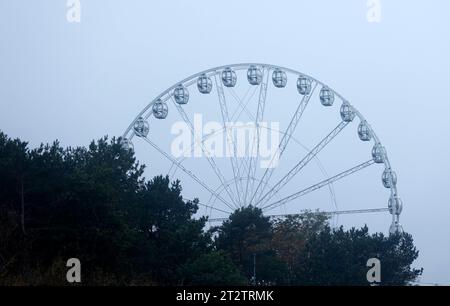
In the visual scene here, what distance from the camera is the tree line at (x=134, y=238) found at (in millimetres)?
18672

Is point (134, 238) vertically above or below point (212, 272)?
above

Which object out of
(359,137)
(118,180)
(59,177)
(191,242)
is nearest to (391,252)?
(359,137)

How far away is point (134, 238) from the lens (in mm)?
23531

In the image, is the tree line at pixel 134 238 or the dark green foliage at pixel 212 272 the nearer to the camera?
the tree line at pixel 134 238

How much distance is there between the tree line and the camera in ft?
61.3

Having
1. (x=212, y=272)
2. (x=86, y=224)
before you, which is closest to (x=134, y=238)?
(x=212, y=272)

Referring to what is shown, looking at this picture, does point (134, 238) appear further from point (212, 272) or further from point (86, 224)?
point (86, 224)

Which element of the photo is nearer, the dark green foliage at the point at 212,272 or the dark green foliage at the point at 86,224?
the dark green foliage at the point at 86,224

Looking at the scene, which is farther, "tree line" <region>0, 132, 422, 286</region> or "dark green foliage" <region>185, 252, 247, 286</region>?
"dark green foliage" <region>185, 252, 247, 286</region>

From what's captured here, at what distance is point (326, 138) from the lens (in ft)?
82.0

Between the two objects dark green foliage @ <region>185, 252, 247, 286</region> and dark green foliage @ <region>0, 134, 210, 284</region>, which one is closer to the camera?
dark green foliage @ <region>0, 134, 210, 284</region>
